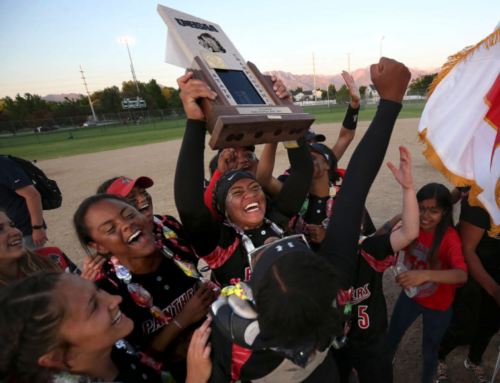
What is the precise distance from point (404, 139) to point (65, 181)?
14.9 metres

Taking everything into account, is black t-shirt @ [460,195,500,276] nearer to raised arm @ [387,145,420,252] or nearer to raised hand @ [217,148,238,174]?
raised arm @ [387,145,420,252]

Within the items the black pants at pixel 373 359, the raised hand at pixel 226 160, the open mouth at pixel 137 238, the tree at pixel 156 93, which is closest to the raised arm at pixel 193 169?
the open mouth at pixel 137 238

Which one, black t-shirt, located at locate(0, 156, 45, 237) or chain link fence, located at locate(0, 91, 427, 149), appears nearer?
black t-shirt, located at locate(0, 156, 45, 237)

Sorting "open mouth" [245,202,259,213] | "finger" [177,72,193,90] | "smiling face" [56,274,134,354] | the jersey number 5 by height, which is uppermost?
"finger" [177,72,193,90]

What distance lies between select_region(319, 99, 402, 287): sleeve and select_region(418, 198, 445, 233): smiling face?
130 centimetres

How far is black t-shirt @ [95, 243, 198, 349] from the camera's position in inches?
64.4

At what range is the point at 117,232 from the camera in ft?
5.53

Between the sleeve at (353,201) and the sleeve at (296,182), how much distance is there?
0.60 metres

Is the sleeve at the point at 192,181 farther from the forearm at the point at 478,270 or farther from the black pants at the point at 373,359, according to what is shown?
the forearm at the point at 478,270

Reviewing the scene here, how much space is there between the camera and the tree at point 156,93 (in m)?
60.8

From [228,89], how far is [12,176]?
321 centimetres

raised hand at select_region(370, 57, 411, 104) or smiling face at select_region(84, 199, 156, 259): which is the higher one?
raised hand at select_region(370, 57, 411, 104)

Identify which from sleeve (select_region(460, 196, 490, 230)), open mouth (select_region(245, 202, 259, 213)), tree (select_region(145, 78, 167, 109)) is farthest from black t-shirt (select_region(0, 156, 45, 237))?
tree (select_region(145, 78, 167, 109))

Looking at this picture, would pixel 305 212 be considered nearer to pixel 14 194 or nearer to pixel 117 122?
pixel 14 194
